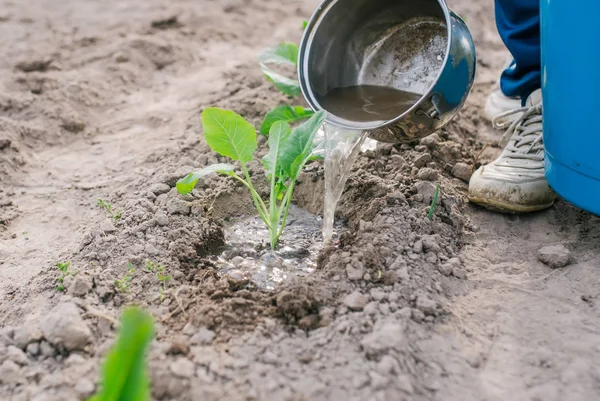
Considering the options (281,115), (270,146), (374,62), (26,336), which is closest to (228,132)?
(270,146)

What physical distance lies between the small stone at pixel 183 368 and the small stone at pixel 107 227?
0.68m

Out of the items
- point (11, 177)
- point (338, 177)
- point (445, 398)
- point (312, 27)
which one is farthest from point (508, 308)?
point (11, 177)

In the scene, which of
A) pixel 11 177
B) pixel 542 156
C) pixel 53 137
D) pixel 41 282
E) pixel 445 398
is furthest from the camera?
pixel 53 137

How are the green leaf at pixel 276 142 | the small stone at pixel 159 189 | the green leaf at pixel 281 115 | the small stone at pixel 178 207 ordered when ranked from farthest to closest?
the green leaf at pixel 281 115, the small stone at pixel 159 189, the small stone at pixel 178 207, the green leaf at pixel 276 142

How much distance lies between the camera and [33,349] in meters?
1.44

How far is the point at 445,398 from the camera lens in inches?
51.1

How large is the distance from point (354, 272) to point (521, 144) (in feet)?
2.85

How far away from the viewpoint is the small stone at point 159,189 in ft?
6.79

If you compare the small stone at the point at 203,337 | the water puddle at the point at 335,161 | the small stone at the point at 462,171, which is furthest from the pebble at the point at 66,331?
the small stone at the point at 462,171

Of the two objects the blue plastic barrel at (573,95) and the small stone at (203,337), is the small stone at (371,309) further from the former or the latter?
the blue plastic barrel at (573,95)

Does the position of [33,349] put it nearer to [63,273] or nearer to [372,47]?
[63,273]

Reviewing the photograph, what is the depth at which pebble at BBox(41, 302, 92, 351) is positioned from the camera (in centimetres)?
143

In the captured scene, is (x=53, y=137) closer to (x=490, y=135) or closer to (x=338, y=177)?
(x=338, y=177)

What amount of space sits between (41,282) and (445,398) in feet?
3.68
